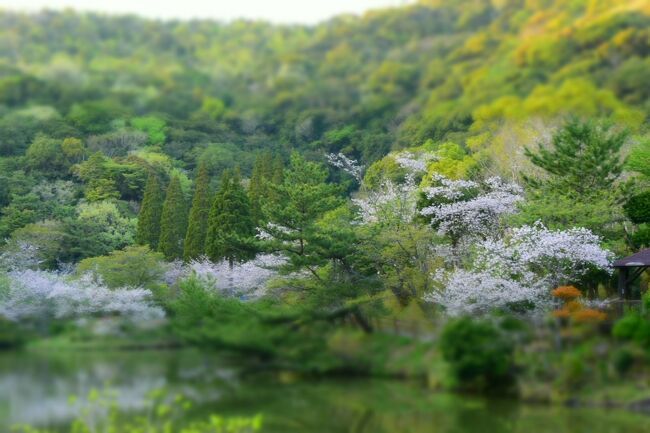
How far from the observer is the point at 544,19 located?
130 feet

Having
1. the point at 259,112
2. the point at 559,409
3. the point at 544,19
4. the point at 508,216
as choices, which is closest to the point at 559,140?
the point at 508,216

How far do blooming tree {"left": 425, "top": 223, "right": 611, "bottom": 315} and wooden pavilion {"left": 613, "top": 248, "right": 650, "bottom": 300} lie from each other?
431mm

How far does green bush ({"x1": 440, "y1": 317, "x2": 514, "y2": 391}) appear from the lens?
1021 centimetres

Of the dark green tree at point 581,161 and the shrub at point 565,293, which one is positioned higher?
the dark green tree at point 581,161

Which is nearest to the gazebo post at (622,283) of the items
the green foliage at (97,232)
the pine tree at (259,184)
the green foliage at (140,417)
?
the pine tree at (259,184)

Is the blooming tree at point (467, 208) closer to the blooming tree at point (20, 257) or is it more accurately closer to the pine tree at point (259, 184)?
the pine tree at point (259, 184)

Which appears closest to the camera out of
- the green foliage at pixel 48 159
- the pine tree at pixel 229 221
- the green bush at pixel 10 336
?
the green bush at pixel 10 336

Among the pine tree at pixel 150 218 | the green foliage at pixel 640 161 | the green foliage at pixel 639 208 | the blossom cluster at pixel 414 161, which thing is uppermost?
the blossom cluster at pixel 414 161

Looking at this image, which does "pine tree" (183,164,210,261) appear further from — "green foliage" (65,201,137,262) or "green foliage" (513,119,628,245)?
"green foliage" (513,119,628,245)

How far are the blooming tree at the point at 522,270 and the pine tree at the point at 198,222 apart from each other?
11.1 meters

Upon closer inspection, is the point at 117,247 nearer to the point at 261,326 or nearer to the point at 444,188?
the point at 444,188

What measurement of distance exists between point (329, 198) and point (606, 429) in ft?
42.7

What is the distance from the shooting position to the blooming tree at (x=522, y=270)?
17.6 m

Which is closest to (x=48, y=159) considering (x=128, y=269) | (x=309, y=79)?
(x=309, y=79)
